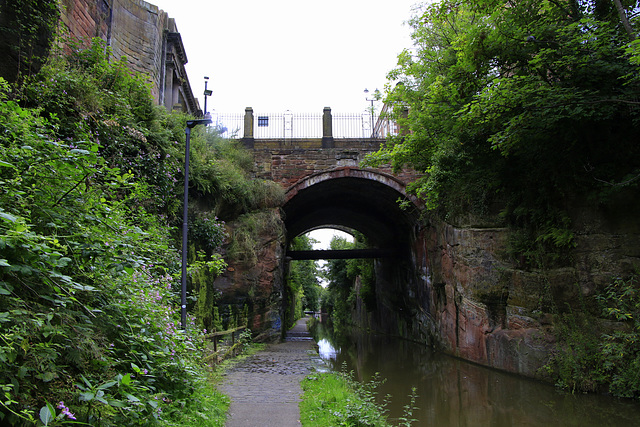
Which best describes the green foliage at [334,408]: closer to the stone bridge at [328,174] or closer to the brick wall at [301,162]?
the stone bridge at [328,174]

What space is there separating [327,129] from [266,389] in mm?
11206

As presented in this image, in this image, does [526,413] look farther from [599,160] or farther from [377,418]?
[599,160]

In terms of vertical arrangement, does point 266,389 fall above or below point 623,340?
below

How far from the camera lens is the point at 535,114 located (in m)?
7.65

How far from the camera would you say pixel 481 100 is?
818cm

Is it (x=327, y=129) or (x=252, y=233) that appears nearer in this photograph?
(x=252, y=233)

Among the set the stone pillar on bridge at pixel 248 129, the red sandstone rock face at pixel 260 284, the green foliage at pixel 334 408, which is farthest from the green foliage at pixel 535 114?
the stone pillar on bridge at pixel 248 129

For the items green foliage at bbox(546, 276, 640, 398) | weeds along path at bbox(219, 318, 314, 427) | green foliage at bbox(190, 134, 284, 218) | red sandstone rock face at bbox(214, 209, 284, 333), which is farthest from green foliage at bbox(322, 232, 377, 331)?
green foliage at bbox(546, 276, 640, 398)

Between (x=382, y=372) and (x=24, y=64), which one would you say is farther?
(x=382, y=372)

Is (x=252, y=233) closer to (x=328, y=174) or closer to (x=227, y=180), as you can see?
(x=227, y=180)

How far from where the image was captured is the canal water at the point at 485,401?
20.4 feet

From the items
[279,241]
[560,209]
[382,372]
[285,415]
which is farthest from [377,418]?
[279,241]

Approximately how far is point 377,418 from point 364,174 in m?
10.7

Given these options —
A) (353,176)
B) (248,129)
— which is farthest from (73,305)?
(248,129)
